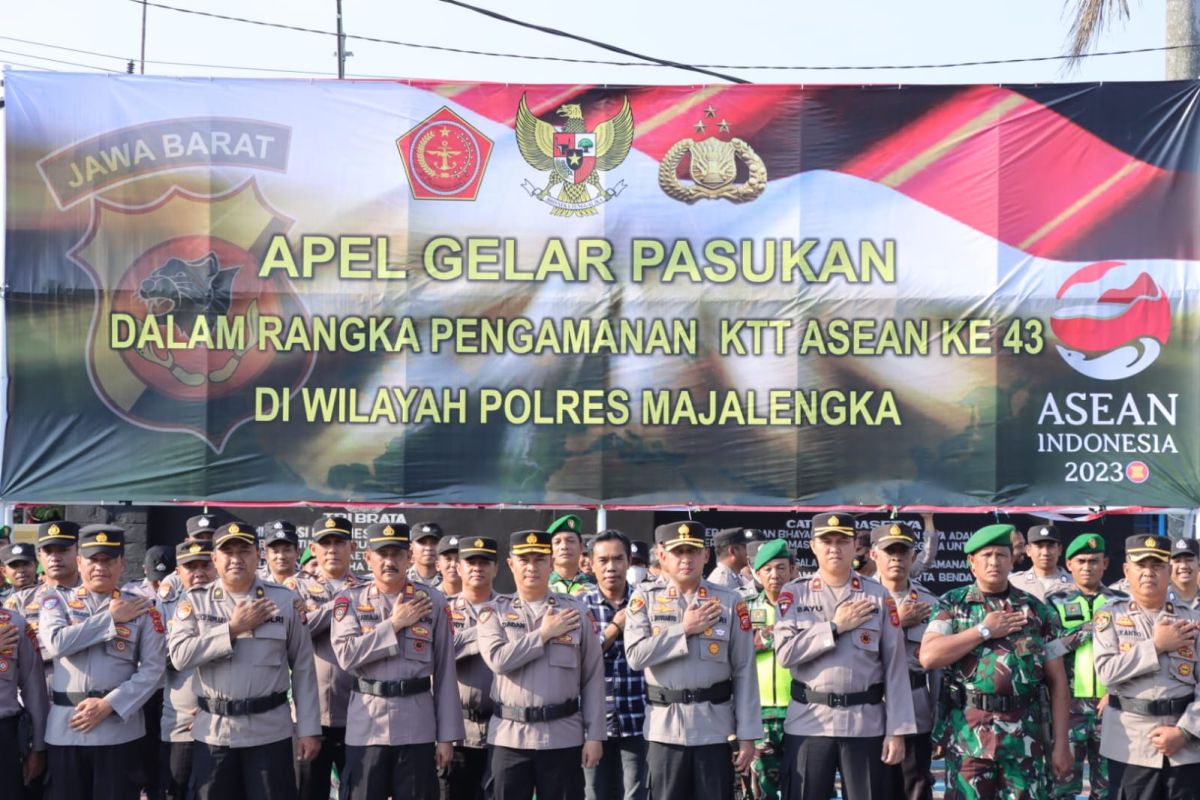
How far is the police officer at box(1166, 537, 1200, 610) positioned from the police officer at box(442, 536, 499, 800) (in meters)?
3.25

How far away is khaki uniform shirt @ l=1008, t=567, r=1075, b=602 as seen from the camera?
7.59 meters

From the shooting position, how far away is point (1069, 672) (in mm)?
7082

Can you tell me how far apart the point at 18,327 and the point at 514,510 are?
12.1 feet

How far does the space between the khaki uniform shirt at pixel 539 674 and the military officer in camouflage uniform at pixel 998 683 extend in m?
1.40

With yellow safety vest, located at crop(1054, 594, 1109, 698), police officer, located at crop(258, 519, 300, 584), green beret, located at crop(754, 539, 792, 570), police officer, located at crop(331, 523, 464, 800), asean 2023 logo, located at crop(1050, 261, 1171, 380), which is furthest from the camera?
asean 2023 logo, located at crop(1050, 261, 1171, 380)

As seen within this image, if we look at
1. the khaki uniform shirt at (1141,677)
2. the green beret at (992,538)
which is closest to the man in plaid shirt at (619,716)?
the green beret at (992,538)

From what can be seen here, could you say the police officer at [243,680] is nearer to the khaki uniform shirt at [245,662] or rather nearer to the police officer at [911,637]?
the khaki uniform shirt at [245,662]

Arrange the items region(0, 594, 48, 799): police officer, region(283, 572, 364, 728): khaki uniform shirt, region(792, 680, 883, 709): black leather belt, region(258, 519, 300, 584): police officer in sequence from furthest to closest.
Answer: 1. region(258, 519, 300, 584): police officer
2. region(283, 572, 364, 728): khaki uniform shirt
3. region(0, 594, 48, 799): police officer
4. region(792, 680, 883, 709): black leather belt

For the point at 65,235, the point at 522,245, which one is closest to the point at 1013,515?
the point at 522,245

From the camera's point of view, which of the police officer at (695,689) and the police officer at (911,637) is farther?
the police officer at (911,637)

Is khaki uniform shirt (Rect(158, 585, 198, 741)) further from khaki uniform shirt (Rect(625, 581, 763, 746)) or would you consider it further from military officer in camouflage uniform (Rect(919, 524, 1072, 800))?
military officer in camouflage uniform (Rect(919, 524, 1072, 800))

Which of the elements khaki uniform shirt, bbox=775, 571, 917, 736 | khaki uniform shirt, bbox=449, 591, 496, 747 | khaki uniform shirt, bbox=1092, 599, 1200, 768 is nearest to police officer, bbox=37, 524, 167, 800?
khaki uniform shirt, bbox=449, 591, 496, 747

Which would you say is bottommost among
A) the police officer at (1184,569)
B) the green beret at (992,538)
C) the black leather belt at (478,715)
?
the black leather belt at (478,715)

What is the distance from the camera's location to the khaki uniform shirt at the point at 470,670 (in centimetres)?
620
